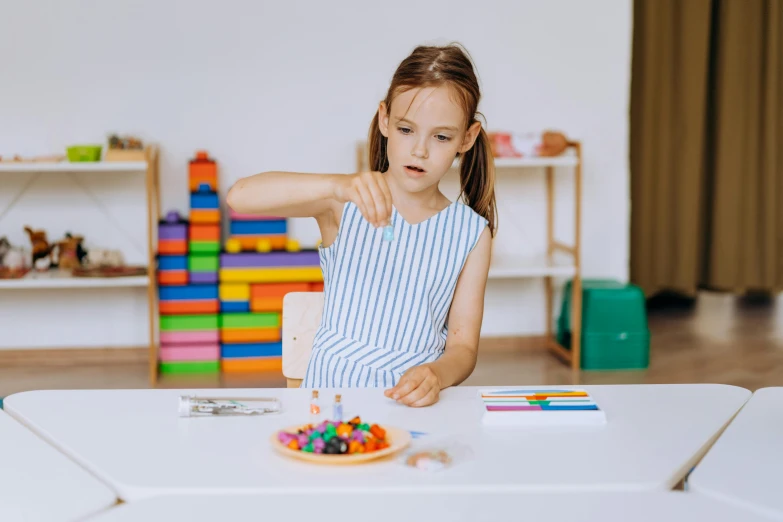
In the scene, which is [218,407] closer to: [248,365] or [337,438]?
[337,438]

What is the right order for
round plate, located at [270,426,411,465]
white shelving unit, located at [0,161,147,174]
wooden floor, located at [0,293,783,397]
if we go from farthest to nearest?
1. wooden floor, located at [0,293,783,397]
2. white shelving unit, located at [0,161,147,174]
3. round plate, located at [270,426,411,465]

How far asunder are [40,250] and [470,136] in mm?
2308

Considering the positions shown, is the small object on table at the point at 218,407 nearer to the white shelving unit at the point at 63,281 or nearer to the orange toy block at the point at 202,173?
the white shelving unit at the point at 63,281

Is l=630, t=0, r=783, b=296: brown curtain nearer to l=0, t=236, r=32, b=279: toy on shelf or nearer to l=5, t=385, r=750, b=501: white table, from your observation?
l=0, t=236, r=32, b=279: toy on shelf

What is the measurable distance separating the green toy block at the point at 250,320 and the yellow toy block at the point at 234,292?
0.06m

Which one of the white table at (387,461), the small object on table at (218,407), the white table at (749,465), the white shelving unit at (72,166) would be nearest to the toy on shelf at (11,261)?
the white shelving unit at (72,166)

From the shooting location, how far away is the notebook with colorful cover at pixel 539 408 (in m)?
1.18

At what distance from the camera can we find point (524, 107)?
148 inches

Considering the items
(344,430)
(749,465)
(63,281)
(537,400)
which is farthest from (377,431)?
(63,281)

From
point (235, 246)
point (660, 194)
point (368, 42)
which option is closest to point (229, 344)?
point (235, 246)

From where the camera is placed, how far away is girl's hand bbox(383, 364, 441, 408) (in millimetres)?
1255

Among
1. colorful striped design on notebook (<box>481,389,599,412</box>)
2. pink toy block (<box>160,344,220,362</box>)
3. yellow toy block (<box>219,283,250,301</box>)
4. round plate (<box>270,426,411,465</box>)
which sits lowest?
pink toy block (<box>160,344,220,362</box>)

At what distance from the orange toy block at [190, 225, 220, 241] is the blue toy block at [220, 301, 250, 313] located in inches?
9.5

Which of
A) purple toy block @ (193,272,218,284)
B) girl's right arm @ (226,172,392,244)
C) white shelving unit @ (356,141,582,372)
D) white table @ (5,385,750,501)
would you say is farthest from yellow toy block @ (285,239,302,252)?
white table @ (5,385,750,501)
